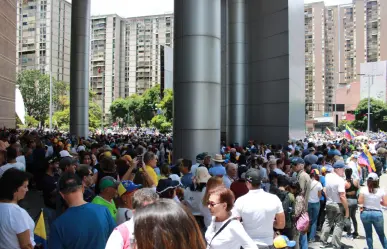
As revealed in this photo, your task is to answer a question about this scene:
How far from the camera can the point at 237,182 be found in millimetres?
6133

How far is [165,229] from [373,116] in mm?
84382

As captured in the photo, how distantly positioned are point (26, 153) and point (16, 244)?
26.8 ft

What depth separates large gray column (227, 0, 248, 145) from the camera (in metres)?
24.4

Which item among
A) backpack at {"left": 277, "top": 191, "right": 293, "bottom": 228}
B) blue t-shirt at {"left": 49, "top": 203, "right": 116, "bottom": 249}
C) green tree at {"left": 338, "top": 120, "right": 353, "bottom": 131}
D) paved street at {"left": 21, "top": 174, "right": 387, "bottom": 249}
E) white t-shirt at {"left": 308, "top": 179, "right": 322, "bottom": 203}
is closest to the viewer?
blue t-shirt at {"left": 49, "top": 203, "right": 116, "bottom": 249}

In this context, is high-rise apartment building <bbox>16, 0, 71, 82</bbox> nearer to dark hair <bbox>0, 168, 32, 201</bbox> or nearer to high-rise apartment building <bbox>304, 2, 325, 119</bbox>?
high-rise apartment building <bbox>304, 2, 325, 119</bbox>

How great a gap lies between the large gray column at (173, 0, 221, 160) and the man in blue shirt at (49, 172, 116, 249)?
8891 mm

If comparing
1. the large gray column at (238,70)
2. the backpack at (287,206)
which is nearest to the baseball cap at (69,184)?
the backpack at (287,206)

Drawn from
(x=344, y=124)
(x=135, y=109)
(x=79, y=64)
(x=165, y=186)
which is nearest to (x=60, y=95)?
(x=135, y=109)

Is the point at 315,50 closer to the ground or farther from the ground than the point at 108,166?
farther from the ground

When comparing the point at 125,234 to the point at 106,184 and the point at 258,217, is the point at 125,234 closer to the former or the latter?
the point at 106,184

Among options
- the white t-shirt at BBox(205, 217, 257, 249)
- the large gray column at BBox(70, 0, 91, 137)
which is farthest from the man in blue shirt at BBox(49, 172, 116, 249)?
the large gray column at BBox(70, 0, 91, 137)

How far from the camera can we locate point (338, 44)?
105 metres

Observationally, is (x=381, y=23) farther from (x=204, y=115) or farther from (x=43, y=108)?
(x=204, y=115)

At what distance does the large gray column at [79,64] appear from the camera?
29.2 meters
